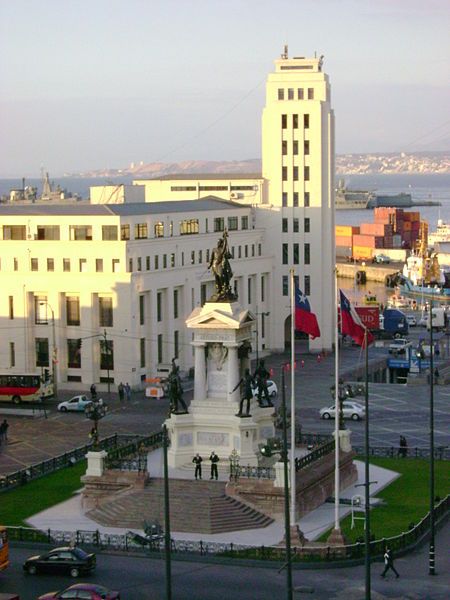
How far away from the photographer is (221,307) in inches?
2152

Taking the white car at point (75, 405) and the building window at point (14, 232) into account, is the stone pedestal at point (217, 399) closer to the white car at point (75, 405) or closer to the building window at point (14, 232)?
the white car at point (75, 405)

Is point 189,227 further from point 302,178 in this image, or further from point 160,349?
point 302,178

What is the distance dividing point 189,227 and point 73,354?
13.2 m

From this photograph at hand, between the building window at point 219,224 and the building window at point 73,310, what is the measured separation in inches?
576

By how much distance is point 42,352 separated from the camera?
292ft

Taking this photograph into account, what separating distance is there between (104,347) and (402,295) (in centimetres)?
8577

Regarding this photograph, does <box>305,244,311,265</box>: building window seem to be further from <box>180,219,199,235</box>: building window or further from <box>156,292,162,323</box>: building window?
<box>156,292,162,323</box>: building window

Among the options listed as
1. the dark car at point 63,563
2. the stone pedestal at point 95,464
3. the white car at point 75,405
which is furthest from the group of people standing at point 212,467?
the white car at point 75,405

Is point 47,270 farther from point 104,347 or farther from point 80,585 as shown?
point 80,585

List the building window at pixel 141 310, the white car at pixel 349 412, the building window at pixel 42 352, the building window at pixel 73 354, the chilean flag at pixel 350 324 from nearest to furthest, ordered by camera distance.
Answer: the chilean flag at pixel 350 324 → the white car at pixel 349 412 → the building window at pixel 73 354 → the building window at pixel 141 310 → the building window at pixel 42 352

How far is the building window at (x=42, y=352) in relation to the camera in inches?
3494

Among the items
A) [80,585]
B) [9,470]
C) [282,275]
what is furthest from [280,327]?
[80,585]

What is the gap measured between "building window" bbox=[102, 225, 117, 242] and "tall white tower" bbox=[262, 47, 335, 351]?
63.0 feet

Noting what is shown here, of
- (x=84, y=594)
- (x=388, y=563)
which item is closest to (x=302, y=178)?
(x=388, y=563)
